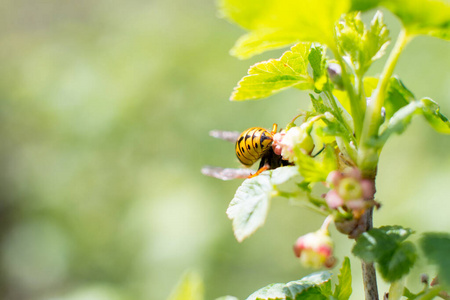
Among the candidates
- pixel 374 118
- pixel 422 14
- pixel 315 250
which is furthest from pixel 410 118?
pixel 315 250

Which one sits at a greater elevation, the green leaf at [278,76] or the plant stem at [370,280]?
the green leaf at [278,76]

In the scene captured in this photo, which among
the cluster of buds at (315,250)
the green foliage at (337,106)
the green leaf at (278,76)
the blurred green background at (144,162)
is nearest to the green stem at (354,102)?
the green foliage at (337,106)

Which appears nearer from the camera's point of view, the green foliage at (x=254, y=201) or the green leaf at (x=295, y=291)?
the green foliage at (x=254, y=201)

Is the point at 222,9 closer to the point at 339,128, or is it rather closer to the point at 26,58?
the point at 339,128

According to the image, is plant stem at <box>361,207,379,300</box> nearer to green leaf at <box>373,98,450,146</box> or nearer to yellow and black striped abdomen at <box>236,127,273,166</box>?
green leaf at <box>373,98,450,146</box>

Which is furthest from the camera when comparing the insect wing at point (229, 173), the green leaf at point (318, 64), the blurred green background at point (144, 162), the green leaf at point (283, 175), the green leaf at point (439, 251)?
the blurred green background at point (144, 162)

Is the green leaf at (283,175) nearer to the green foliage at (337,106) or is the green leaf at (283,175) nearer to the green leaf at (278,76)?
the green foliage at (337,106)

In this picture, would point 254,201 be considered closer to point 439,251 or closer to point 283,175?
point 283,175
